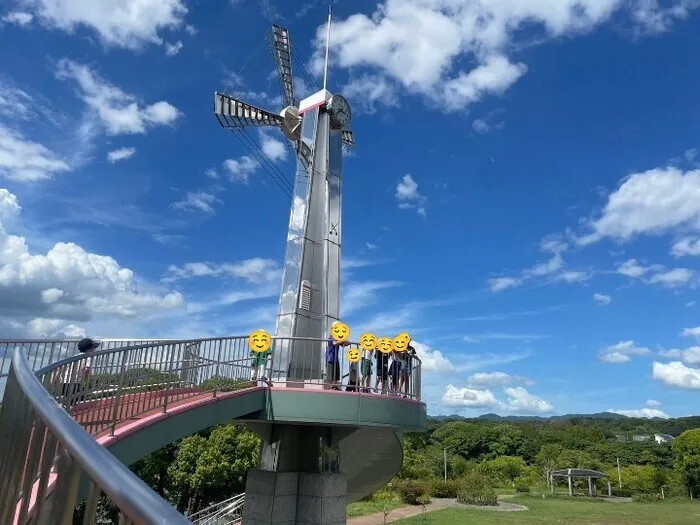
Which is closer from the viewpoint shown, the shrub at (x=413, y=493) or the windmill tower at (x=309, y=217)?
the windmill tower at (x=309, y=217)

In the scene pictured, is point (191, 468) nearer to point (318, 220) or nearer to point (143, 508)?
point (318, 220)

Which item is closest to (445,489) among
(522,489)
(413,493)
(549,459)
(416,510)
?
(413,493)

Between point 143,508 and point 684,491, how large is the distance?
190 ft

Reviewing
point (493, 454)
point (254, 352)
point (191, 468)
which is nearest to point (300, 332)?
point (254, 352)

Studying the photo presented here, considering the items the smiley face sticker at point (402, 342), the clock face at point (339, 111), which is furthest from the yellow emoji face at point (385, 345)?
the clock face at point (339, 111)

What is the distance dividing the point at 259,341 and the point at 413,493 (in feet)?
95.8

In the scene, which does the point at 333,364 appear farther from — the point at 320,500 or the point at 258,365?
the point at 320,500

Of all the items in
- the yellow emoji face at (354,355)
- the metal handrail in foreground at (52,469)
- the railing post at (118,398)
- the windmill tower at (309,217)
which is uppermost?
the windmill tower at (309,217)

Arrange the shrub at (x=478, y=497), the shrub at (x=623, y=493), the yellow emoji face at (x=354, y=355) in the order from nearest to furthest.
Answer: the yellow emoji face at (x=354, y=355) → the shrub at (x=478, y=497) → the shrub at (x=623, y=493)

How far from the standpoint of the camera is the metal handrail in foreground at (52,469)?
4.85ft

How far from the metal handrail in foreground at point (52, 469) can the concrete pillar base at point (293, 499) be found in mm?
10941

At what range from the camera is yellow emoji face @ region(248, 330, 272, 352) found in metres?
12.3

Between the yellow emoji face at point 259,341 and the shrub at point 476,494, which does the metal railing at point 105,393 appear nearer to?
the yellow emoji face at point 259,341

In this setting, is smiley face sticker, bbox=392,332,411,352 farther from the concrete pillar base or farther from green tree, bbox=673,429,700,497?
green tree, bbox=673,429,700,497
